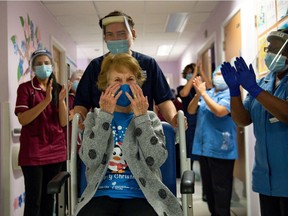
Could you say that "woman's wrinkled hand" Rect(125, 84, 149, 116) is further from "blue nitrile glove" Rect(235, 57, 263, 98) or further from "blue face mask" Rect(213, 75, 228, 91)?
"blue face mask" Rect(213, 75, 228, 91)

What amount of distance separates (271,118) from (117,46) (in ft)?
2.92

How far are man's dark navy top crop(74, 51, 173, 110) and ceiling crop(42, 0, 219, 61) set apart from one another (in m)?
2.54

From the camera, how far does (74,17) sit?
15.4ft

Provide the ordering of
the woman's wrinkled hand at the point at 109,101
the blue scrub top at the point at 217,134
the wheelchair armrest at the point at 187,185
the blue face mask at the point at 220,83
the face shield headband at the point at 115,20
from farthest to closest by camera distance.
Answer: the blue face mask at the point at 220,83
the blue scrub top at the point at 217,134
the face shield headband at the point at 115,20
the woman's wrinkled hand at the point at 109,101
the wheelchair armrest at the point at 187,185

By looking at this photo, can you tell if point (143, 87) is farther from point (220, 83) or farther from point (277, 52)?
point (220, 83)

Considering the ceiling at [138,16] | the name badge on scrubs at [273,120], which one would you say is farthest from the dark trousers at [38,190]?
the ceiling at [138,16]

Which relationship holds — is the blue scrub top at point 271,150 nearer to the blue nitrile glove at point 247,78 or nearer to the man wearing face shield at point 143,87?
the blue nitrile glove at point 247,78

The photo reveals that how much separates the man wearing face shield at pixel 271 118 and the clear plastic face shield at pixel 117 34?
56cm

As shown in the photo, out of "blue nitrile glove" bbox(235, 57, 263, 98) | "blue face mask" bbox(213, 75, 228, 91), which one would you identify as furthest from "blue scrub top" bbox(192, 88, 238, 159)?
"blue nitrile glove" bbox(235, 57, 263, 98)

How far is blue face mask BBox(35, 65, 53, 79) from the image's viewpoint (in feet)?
7.90

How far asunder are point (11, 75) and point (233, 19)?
2.49 meters

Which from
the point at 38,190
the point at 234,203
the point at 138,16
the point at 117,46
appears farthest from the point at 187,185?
the point at 138,16

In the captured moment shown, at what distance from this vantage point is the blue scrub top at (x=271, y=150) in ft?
5.26

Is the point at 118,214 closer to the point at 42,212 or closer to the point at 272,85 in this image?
the point at 272,85
